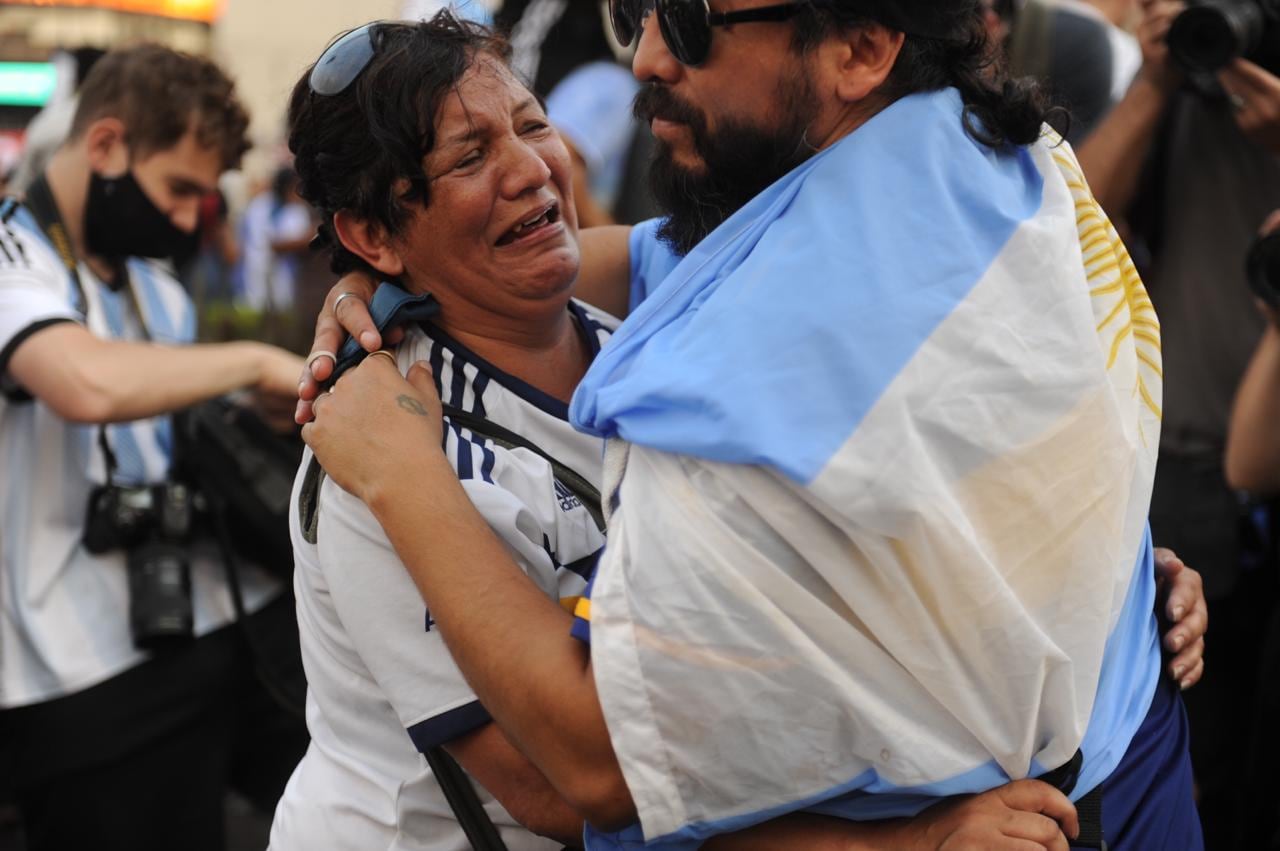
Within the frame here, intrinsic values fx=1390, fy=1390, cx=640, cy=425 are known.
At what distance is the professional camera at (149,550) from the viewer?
10.3ft

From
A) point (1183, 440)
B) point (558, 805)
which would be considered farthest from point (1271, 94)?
point (558, 805)

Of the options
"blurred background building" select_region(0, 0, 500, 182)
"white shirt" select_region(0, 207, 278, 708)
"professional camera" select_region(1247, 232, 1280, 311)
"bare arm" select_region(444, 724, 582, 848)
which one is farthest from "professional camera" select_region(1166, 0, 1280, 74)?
"blurred background building" select_region(0, 0, 500, 182)

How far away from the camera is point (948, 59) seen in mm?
1709

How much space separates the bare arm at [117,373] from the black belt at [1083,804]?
223 centimetres

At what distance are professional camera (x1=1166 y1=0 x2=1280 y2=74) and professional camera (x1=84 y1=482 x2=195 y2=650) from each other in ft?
8.42

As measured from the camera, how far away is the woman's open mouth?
208cm

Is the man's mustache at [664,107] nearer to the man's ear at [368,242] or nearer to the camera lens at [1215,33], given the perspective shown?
the man's ear at [368,242]

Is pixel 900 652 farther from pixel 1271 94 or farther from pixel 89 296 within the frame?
pixel 89 296

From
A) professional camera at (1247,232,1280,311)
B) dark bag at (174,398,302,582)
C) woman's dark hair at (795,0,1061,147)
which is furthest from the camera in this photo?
dark bag at (174,398,302,582)

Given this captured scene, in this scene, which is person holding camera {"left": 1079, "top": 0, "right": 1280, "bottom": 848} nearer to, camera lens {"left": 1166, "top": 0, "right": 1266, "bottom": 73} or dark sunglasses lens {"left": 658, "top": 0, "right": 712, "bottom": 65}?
camera lens {"left": 1166, "top": 0, "right": 1266, "bottom": 73}

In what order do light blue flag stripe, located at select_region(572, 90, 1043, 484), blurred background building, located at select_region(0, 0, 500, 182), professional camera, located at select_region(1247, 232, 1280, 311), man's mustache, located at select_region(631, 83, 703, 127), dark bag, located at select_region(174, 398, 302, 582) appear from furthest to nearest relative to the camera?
1. blurred background building, located at select_region(0, 0, 500, 182)
2. dark bag, located at select_region(174, 398, 302, 582)
3. professional camera, located at select_region(1247, 232, 1280, 311)
4. man's mustache, located at select_region(631, 83, 703, 127)
5. light blue flag stripe, located at select_region(572, 90, 1043, 484)

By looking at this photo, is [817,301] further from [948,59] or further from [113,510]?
[113,510]

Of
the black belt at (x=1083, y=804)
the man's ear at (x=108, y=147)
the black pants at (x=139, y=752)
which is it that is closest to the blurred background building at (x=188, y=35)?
the man's ear at (x=108, y=147)

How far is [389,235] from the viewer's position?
2.10 metres
